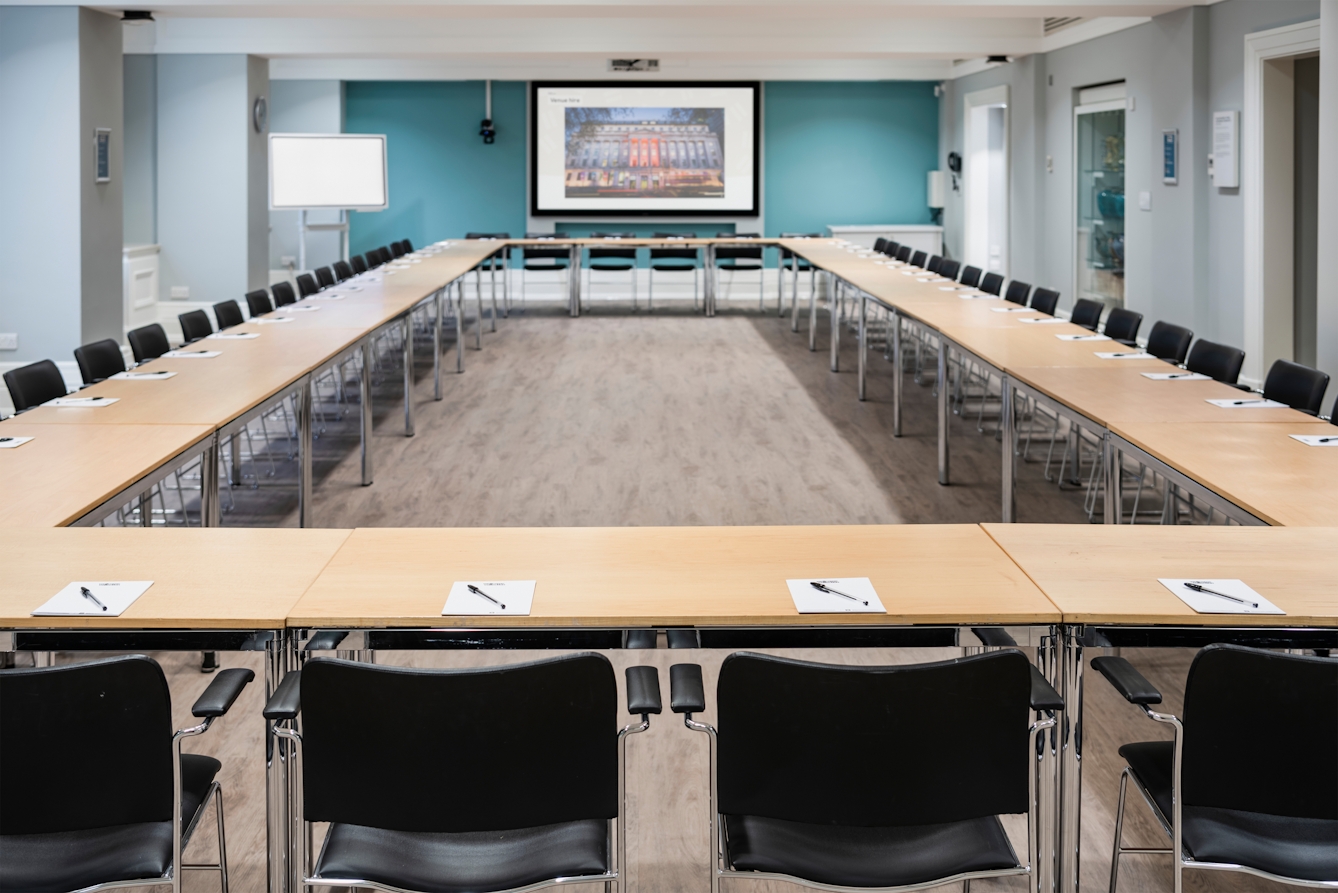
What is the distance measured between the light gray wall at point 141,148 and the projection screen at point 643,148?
4755 millimetres

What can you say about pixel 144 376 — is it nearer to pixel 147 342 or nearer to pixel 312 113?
pixel 147 342

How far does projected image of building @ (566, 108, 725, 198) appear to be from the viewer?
15.6 meters

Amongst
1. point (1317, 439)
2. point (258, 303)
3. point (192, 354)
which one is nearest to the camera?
point (1317, 439)

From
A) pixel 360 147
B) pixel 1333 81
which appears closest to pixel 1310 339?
pixel 1333 81

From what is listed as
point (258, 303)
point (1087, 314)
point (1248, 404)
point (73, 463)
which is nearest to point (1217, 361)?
point (1248, 404)

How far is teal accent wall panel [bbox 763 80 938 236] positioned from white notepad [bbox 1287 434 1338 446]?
1233cm

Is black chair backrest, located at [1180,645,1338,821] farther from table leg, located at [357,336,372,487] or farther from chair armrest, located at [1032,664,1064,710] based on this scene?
table leg, located at [357,336,372,487]

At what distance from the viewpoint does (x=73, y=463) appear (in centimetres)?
354

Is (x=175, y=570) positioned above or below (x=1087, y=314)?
below

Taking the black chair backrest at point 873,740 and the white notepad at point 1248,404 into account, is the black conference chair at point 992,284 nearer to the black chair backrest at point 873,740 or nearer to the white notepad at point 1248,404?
the white notepad at point 1248,404

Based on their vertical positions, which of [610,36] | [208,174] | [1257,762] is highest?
[610,36]

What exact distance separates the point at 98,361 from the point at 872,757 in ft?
15.1

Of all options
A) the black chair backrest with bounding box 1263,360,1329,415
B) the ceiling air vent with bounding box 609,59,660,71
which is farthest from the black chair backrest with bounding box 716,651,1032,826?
the ceiling air vent with bounding box 609,59,660,71

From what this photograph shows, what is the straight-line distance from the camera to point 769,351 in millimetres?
10805
